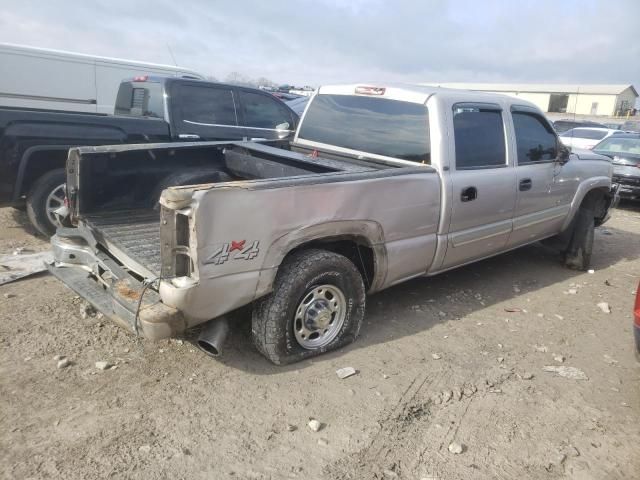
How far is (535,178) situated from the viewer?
486cm

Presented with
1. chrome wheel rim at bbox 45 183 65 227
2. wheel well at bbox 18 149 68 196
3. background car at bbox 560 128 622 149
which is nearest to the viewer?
wheel well at bbox 18 149 68 196

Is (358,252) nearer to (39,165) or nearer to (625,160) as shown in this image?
(39,165)

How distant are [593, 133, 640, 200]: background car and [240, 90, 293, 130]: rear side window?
21.8 feet

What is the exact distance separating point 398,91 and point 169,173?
2090 millimetres

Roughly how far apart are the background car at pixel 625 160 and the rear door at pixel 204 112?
7422 millimetres

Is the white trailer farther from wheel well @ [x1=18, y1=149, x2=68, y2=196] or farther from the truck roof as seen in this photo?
the truck roof

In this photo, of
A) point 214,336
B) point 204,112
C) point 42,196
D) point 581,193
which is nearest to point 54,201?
point 42,196

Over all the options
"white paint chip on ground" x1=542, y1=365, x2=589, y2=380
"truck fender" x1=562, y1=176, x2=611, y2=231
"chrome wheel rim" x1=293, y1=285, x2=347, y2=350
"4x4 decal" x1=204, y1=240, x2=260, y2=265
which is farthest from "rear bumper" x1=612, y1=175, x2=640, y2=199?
"4x4 decal" x1=204, y1=240, x2=260, y2=265

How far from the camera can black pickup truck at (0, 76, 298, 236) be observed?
518 centimetres

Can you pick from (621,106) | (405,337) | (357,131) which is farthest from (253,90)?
(621,106)

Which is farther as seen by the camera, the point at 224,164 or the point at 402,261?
the point at 224,164

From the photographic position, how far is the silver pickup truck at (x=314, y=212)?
9.20 feet

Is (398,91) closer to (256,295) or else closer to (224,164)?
(224,164)

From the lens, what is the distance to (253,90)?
282 inches
